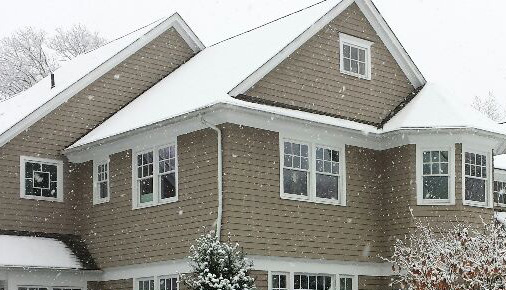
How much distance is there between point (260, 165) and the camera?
18078mm

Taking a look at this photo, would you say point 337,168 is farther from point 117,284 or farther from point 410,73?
point 117,284

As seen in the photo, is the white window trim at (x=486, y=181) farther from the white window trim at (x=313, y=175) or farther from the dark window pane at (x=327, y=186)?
the dark window pane at (x=327, y=186)

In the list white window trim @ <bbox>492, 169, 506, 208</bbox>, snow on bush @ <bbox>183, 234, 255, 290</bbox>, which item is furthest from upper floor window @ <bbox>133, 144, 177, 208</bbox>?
white window trim @ <bbox>492, 169, 506, 208</bbox>

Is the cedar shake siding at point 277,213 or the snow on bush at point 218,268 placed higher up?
the cedar shake siding at point 277,213

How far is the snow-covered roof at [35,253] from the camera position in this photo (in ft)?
63.1

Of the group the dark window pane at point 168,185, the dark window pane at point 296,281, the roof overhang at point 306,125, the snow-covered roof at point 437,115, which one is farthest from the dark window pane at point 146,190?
the snow-covered roof at point 437,115

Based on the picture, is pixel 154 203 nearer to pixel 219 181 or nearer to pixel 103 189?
pixel 219 181

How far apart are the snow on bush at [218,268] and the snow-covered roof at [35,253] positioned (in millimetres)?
4957

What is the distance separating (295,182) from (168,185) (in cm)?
293

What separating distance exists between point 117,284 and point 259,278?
436 cm

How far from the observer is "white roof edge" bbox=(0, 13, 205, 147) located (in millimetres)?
21125

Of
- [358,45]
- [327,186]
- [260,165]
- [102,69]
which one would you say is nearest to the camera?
[260,165]

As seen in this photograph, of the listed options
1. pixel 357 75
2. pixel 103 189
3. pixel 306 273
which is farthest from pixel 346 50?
pixel 103 189

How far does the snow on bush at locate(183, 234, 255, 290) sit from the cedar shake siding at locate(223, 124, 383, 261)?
1.07m
